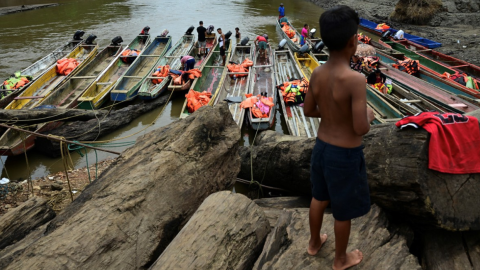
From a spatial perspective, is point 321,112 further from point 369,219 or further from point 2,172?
point 2,172

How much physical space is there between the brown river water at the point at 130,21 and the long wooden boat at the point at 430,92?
407cm

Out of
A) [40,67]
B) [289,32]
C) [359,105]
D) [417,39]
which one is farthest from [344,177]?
[417,39]

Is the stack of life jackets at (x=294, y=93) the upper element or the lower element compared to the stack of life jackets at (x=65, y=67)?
lower

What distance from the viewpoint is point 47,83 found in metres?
11.5

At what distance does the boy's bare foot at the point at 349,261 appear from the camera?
99.3 inches

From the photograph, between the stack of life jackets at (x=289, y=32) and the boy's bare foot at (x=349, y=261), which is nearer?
the boy's bare foot at (x=349, y=261)

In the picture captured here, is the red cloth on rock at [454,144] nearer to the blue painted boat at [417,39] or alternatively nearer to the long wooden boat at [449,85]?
the long wooden boat at [449,85]

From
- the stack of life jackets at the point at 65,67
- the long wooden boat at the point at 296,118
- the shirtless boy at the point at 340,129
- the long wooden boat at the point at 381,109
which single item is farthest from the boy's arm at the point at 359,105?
the stack of life jackets at the point at 65,67

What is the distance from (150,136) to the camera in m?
4.55

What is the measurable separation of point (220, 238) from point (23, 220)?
2.88 metres

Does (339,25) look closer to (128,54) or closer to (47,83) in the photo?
(47,83)

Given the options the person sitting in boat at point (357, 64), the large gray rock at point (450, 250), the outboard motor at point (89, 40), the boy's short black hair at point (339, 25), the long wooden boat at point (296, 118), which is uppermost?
the boy's short black hair at point (339, 25)

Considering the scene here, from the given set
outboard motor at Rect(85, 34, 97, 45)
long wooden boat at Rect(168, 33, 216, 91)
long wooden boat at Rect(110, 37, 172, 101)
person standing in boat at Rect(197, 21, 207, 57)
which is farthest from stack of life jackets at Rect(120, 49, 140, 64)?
person standing in boat at Rect(197, 21, 207, 57)

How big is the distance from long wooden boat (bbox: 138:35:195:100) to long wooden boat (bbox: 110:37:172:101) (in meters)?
0.19
